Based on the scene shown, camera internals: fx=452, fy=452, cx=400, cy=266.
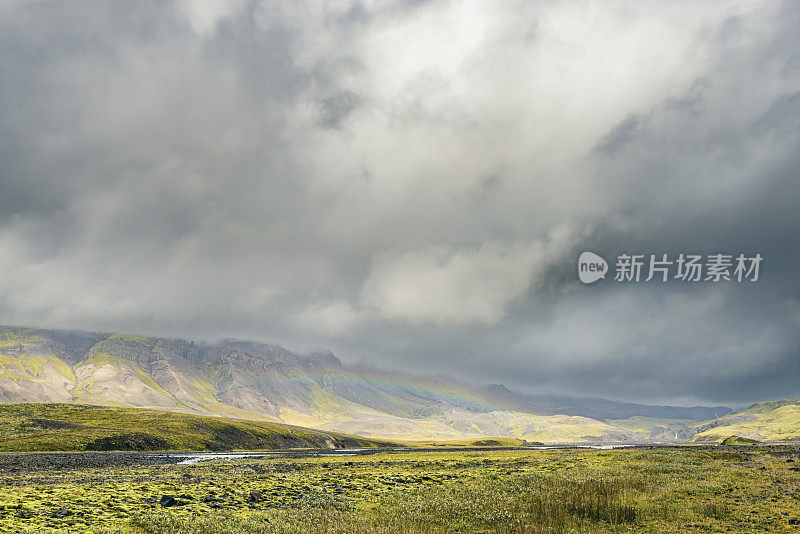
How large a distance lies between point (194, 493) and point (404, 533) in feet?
58.5

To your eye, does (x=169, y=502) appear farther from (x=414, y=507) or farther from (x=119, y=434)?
(x=119, y=434)

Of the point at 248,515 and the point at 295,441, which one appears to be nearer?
the point at 248,515

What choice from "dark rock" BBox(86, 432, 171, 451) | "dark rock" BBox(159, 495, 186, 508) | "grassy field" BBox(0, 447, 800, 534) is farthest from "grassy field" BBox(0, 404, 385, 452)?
"dark rock" BBox(159, 495, 186, 508)

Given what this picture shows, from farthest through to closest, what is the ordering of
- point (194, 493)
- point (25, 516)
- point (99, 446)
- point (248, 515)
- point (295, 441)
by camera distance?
point (295, 441) < point (99, 446) < point (194, 493) < point (248, 515) < point (25, 516)

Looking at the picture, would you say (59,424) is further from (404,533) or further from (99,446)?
(404,533)

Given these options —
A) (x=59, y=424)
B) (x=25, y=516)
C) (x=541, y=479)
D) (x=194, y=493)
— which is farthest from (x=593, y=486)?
(x=59, y=424)

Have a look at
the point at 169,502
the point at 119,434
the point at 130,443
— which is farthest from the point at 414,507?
the point at 119,434

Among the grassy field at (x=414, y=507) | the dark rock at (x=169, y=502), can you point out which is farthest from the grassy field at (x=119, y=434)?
the dark rock at (x=169, y=502)

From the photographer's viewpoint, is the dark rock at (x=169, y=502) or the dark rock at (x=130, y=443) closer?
the dark rock at (x=169, y=502)

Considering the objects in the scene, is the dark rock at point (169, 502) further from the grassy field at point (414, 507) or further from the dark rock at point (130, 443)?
the dark rock at point (130, 443)

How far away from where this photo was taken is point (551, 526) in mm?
21672

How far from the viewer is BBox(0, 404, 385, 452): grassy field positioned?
106 metres

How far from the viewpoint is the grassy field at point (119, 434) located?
105688 millimetres

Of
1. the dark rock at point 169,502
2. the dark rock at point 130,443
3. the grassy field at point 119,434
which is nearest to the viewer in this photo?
the dark rock at point 169,502
